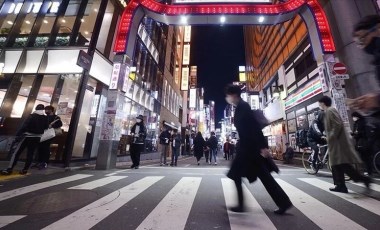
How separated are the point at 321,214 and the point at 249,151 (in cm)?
122

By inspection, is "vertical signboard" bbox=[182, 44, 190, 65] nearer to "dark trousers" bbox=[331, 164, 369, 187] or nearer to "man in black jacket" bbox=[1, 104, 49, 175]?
"man in black jacket" bbox=[1, 104, 49, 175]

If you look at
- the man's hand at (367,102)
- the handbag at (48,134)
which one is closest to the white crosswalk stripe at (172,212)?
the man's hand at (367,102)

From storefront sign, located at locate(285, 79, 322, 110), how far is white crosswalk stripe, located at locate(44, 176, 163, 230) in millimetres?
11899

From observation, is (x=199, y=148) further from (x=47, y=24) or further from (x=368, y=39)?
(x=368, y=39)

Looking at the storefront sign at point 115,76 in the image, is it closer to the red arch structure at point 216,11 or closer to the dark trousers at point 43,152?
the red arch structure at point 216,11

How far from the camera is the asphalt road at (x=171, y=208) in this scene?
237cm

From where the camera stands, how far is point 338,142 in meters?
4.04

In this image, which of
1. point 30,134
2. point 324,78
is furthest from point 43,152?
point 324,78

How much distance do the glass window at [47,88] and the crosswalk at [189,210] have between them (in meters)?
7.03

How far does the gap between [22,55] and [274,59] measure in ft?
70.2

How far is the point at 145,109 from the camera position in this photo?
16.8m

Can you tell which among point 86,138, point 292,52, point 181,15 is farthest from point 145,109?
point 292,52

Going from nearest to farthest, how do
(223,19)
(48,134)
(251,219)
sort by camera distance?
(251,219), (48,134), (223,19)

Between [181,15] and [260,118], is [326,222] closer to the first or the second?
[260,118]
